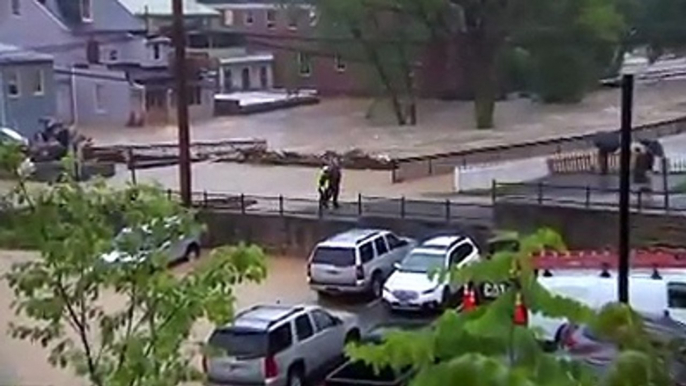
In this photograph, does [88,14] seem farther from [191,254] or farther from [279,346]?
[279,346]

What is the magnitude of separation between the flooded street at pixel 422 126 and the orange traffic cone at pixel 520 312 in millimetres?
10818

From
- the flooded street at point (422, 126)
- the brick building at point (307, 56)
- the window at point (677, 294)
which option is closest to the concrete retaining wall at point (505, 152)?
the flooded street at point (422, 126)

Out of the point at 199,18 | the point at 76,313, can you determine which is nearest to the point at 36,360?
the point at 76,313

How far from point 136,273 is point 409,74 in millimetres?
13061

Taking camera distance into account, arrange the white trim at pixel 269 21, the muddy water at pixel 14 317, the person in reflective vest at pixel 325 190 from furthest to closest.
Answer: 1. the white trim at pixel 269 21
2. the person in reflective vest at pixel 325 190
3. the muddy water at pixel 14 317

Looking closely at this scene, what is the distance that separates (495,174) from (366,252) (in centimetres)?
293

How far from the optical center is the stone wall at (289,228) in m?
7.68

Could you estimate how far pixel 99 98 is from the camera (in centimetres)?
1566

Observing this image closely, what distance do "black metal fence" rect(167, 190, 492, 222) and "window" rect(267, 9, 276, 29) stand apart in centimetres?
1048

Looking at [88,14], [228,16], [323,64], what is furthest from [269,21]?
[88,14]

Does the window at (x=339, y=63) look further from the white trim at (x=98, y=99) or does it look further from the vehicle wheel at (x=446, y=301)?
the vehicle wheel at (x=446, y=301)

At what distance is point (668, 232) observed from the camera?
6.94 meters

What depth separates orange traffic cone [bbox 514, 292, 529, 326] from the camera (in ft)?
3.97

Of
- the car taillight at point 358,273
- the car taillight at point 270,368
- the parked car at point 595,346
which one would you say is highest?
the parked car at point 595,346
